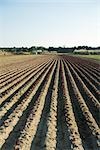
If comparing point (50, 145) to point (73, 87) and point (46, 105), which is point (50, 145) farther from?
point (73, 87)

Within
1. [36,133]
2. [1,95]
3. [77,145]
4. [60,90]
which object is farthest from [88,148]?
[60,90]

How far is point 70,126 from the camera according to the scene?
29.5ft

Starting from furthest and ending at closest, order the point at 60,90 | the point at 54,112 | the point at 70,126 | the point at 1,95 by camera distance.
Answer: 1. the point at 60,90
2. the point at 1,95
3. the point at 54,112
4. the point at 70,126

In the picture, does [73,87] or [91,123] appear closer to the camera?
[91,123]

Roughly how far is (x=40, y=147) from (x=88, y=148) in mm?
1080

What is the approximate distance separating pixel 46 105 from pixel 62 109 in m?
0.80

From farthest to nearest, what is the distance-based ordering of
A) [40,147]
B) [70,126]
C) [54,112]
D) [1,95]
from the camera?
[1,95] → [54,112] → [70,126] → [40,147]

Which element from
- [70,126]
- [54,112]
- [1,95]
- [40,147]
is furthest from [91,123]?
[1,95]

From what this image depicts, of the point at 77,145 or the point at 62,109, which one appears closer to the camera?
the point at 77,145

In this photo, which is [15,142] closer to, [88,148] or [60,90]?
[88,148]

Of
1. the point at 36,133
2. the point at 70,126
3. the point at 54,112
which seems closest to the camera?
the point at 36,133

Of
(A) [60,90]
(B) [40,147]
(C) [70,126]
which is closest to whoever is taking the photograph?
(B) [40,147]

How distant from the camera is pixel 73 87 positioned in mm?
16562

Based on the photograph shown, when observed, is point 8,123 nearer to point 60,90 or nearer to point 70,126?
point 70,126
